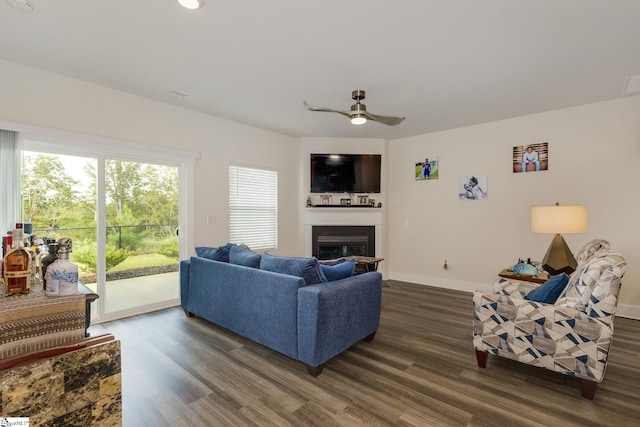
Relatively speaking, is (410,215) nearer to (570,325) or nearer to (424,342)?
(424,342)

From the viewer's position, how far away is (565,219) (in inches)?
128

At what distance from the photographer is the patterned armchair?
208 centimetres

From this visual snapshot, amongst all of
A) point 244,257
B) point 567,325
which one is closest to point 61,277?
point 244,257

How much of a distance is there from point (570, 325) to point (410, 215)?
3689mm

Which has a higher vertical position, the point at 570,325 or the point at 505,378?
the point at 570,325

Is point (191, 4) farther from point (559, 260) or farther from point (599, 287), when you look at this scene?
point (559, 260)

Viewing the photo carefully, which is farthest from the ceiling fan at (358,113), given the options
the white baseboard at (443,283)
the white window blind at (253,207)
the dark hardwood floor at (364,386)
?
the white baseboard at (443,283)

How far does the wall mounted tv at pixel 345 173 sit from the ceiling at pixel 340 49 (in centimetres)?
162

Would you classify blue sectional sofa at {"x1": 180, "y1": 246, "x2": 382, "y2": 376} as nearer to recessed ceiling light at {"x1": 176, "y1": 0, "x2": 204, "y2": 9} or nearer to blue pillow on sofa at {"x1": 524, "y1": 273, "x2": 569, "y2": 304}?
blue pillow on sofa at {"x1": 524, "y1": 273, "x2": 569, "y2": 304}

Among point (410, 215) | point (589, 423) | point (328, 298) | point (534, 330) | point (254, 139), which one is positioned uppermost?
point (254, 139)

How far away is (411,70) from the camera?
3.10 meters

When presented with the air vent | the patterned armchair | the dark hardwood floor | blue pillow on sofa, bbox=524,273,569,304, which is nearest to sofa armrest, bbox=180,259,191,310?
the dark hardwood floor

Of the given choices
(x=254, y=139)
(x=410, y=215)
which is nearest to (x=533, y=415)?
(x=410, y=215)

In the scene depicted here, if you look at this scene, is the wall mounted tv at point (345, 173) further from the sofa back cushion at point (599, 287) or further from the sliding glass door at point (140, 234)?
the sofa back cushion at point (599, 287)
